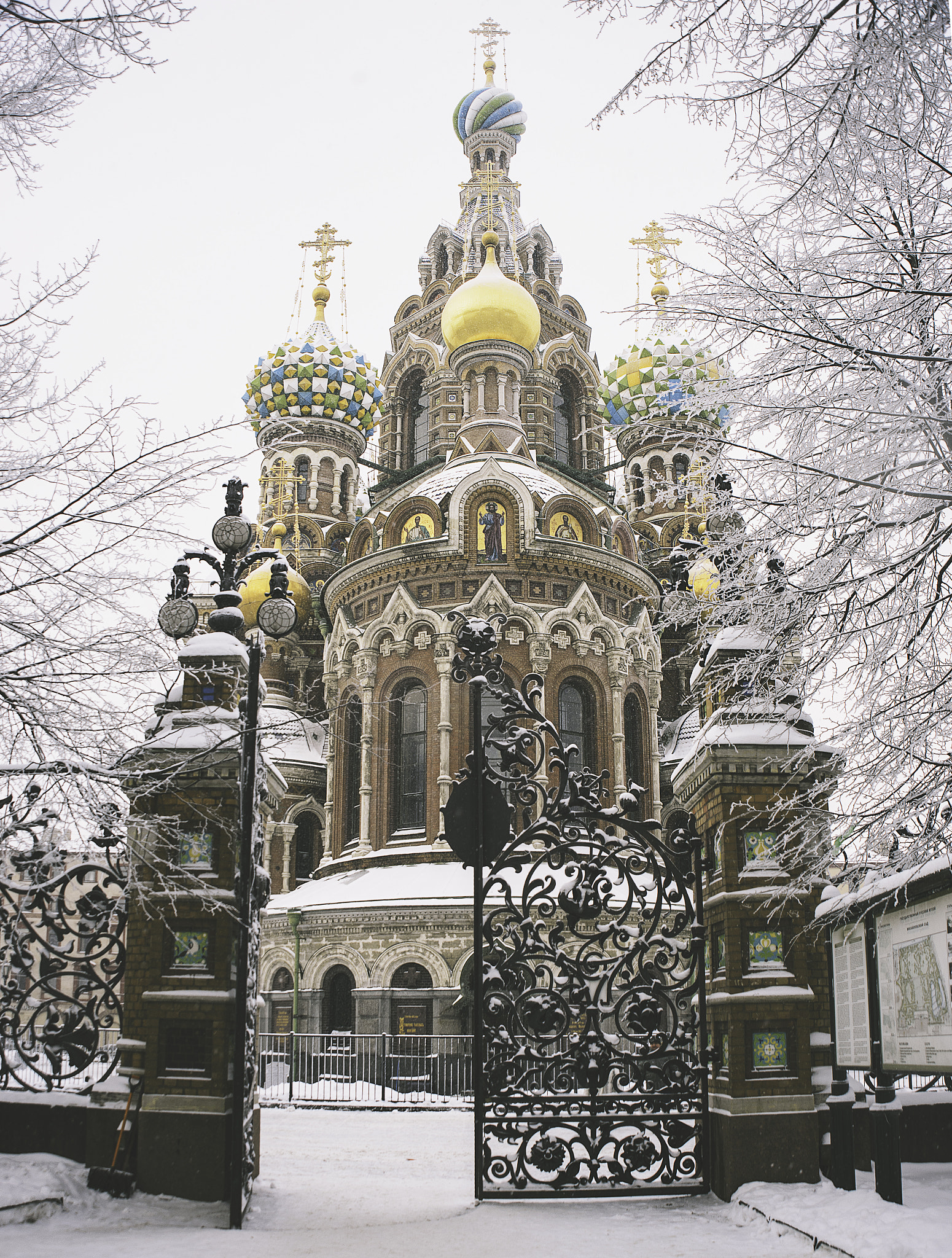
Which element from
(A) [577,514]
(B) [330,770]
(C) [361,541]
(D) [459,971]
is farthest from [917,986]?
(C) [361,541]

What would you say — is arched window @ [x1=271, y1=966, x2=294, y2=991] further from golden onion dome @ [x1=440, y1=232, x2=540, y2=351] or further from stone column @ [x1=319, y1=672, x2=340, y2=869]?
golden onion dome @ [x1=440, y1=232, x2=540, y2=351]

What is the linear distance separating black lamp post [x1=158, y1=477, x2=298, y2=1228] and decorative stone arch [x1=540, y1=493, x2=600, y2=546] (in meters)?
16.7

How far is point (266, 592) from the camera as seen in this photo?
29.2 meters

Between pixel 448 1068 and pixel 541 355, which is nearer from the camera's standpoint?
pixel 448 1068

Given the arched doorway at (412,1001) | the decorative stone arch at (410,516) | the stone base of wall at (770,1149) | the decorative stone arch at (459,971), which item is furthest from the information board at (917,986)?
the decorative stone arch at (410,516)

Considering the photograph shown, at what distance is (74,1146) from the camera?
7477mm

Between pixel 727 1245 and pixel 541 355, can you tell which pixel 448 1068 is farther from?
pixel 541 355

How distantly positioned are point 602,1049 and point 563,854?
125cm

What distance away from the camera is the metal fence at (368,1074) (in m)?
17.7

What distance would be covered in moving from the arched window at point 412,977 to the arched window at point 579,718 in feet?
16.1

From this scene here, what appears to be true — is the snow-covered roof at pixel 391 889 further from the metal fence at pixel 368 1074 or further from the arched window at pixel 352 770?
the metal fence at pixel 368 1074

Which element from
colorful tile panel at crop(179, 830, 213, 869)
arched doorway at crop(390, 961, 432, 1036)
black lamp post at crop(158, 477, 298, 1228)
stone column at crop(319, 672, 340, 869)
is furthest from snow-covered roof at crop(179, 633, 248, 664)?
stone column at crop(319, 672, 340, 869)

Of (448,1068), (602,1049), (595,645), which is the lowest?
(448,1068)

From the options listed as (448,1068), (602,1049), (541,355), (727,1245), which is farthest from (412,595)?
(727,1245)
